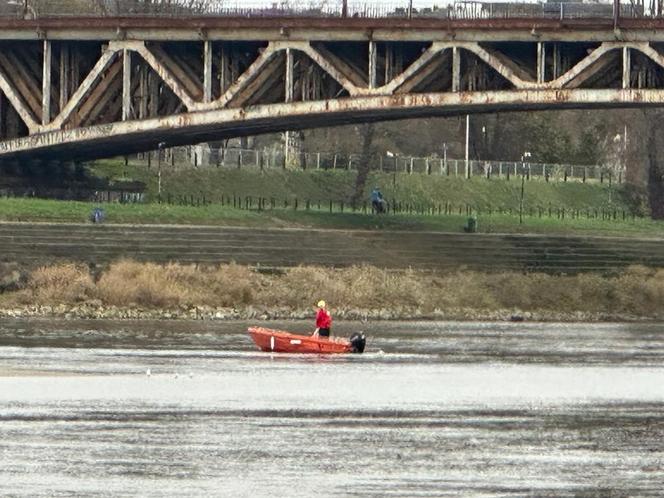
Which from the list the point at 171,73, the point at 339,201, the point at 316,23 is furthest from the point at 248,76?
the point at 339,201

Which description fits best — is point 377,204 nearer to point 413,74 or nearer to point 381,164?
point 381,164

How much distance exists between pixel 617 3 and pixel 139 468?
53083 mm

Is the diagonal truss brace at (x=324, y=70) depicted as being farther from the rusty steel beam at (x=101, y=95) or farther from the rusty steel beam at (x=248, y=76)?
the rusty steel beam at (x=101, y=95)

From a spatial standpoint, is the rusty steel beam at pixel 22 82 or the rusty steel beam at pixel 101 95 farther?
the rusty steel beam at pixel 22 82

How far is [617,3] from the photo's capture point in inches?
3846

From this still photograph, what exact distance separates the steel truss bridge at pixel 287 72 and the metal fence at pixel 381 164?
2535cm

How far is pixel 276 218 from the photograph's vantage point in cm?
11906

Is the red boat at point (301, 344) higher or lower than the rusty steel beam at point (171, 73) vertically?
lower

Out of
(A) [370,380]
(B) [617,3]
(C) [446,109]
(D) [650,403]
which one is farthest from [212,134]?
(D) [650,403]

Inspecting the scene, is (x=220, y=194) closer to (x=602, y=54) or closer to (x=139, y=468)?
(x=602, y=54)

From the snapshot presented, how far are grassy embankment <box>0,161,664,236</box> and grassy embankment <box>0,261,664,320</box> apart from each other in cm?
983

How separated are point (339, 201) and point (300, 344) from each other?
62.9 m

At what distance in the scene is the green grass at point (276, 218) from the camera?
364 ft

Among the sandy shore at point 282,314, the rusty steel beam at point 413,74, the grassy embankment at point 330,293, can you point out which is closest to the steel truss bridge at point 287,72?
the rusty steel beam at point 413,74
